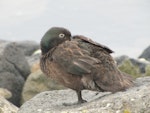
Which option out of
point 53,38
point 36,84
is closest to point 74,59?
point 53,38

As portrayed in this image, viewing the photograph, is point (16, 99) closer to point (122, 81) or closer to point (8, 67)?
point (8, 67)

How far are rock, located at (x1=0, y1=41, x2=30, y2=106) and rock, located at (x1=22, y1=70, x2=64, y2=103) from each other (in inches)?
66.2

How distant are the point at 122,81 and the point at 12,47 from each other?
621 inches

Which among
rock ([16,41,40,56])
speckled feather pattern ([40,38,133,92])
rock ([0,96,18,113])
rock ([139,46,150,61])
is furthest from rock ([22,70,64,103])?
rock ([139,46,150,61])

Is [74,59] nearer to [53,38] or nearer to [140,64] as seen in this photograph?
[53,38]

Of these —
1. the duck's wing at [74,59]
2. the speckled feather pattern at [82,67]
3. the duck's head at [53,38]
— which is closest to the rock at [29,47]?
the duck's head at [53,38]

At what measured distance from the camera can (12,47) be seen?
27078 millimetres

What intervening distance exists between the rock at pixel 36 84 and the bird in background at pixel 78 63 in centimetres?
1295

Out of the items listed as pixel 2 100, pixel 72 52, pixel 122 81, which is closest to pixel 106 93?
pixel 122 81

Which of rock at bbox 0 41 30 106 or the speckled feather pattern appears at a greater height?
A: the speckled feather pattern

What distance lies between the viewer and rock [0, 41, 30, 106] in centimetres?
2667

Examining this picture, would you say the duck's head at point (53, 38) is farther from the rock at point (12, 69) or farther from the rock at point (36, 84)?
the rock at point (12, 69)

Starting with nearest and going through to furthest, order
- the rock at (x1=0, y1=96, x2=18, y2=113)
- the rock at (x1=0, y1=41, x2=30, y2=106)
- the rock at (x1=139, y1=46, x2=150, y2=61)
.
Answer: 1. the rock at (x1=0, y1=96, x2=18, y2=113)
2. the rock at (x1=0, y1=41, x2=30, y2=106)
3. the rock at (x1=139, y1=46, x2=150, y2=61)

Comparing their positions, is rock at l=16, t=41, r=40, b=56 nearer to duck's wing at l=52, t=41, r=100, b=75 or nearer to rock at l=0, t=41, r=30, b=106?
rock at l=0, t=41, r=30, b=106
